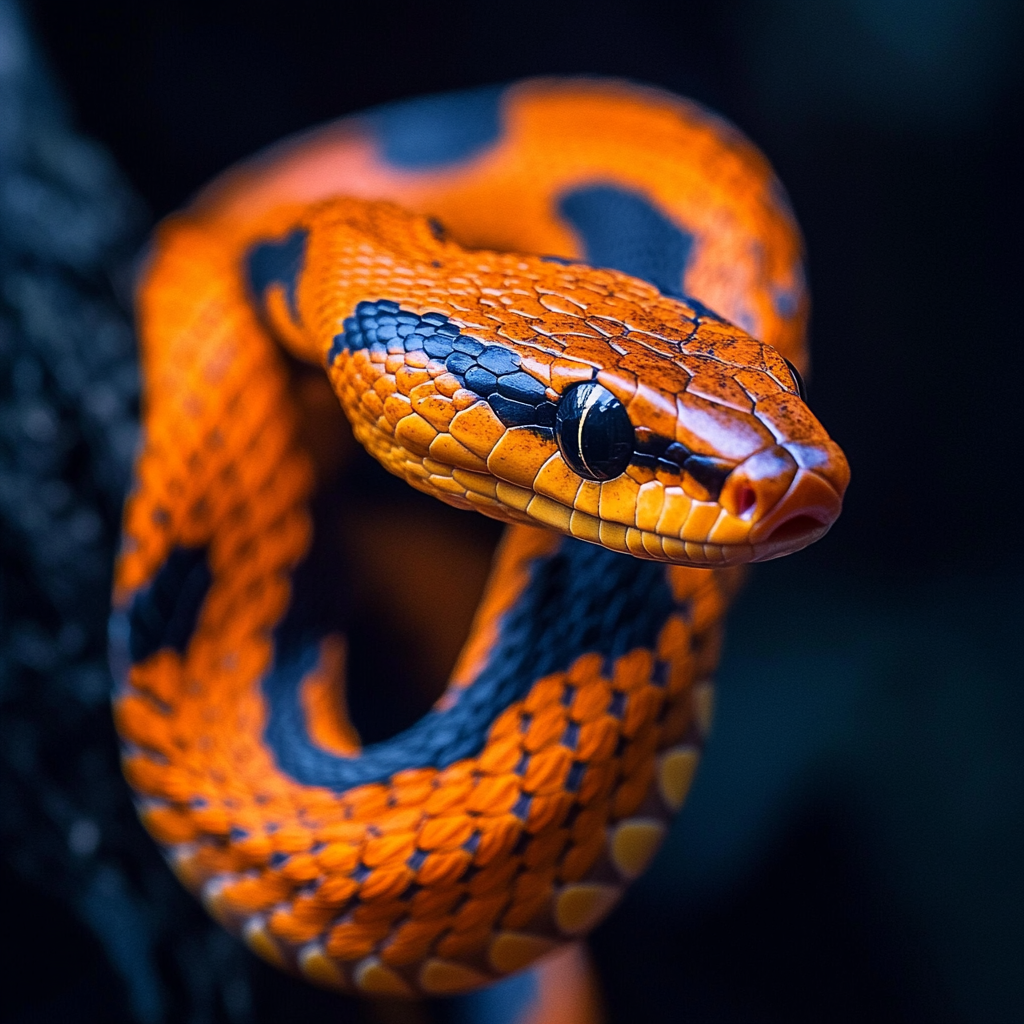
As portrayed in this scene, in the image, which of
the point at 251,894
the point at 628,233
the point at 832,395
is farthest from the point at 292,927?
the point at 832,395

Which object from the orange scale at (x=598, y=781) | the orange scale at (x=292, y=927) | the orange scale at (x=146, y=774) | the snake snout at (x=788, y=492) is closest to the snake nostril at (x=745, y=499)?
the snake snout at (x=788, y=492)

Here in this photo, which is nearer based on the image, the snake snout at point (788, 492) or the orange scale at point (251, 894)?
the snake snout at point (788, 492)

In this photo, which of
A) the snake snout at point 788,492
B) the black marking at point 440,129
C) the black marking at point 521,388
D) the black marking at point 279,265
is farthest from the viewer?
the black marking at point 440,129

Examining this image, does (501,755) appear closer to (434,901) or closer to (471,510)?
(434,901)

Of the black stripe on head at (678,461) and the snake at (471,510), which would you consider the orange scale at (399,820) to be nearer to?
the snake at (471,510)

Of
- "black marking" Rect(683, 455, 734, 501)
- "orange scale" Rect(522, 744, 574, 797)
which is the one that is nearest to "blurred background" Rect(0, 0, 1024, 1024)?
"orange scale" Rect(522, 744, 574, 797)

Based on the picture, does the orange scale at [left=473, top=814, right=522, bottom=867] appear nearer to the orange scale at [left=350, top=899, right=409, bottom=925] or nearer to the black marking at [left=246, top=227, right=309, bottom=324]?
the orange scale at [left=350, top=899, right=409, bottom=925]

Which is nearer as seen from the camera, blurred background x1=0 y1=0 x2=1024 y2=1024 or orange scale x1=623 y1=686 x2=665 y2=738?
orange scale x1=623 y1=686 x2=665 y2=738

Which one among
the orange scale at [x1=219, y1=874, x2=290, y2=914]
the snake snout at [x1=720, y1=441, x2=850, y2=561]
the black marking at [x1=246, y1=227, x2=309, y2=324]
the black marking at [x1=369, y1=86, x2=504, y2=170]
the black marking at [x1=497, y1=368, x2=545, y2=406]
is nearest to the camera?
the snake snout at [x1=720, y1=441, x2=850, y2=561]
